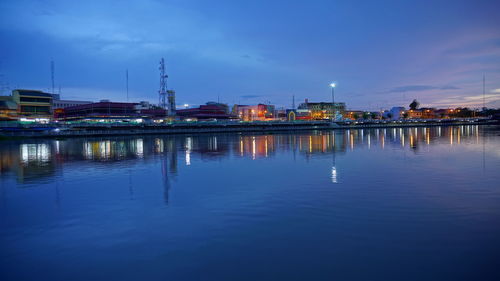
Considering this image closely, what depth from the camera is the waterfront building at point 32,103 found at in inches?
3505

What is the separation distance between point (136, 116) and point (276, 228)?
9958cm

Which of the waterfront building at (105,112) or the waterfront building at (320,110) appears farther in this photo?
the waterfront building at (320,110)

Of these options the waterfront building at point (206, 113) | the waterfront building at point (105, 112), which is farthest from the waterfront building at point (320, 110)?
the waterfront building at point (105, 112)

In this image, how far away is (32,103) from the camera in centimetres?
9162

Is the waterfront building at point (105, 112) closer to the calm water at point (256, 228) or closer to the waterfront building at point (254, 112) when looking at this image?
the waterfront building at point (254, 112)

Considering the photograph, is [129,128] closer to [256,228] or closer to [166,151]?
[166,151]

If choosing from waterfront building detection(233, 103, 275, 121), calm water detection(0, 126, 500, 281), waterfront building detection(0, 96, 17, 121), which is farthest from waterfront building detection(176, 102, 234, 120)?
calm water detection(0, 126, 500, 281)

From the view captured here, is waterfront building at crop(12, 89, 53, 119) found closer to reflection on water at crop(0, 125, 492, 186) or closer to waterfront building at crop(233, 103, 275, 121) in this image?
reflection on water at crop(0, 125, 492, 186)

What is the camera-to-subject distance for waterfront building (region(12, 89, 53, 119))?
89031mm

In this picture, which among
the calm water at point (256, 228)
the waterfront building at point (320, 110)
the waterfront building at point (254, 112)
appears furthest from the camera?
the waterfront building at point (320, 110)

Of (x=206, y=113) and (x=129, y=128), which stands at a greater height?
(x=206, y=113)

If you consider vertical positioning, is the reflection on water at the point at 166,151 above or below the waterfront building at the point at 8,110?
below

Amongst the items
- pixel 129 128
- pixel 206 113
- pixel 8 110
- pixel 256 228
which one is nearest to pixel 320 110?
pixel 206 113

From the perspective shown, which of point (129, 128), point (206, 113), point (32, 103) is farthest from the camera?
point (206, 113)
